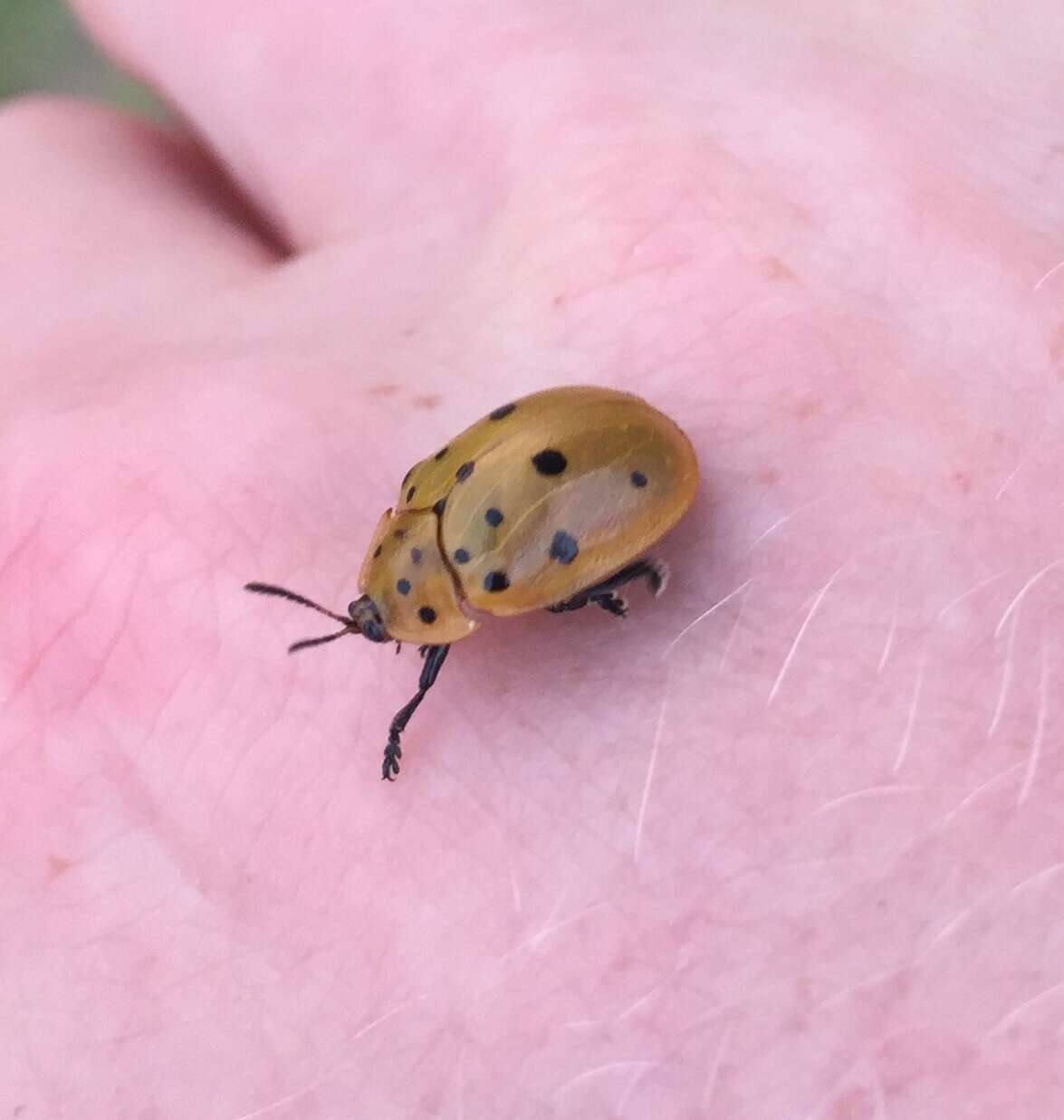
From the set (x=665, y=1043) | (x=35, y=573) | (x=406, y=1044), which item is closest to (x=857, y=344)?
(x=665, y=1043)

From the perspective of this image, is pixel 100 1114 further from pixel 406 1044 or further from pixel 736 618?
pixel 736 618

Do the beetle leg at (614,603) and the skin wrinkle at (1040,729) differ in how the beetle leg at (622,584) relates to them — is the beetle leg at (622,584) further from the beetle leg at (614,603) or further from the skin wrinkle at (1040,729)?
the skin wrinkle at (1040,729)

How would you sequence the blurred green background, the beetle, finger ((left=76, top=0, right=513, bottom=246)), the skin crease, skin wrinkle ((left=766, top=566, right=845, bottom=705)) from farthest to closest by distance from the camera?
the blurred green background, finger ((left=76, top=0, right=513, bottom=246)), the beetle, skin wrinkle ((left=766, top=566, right=845, bottom=705)), the skin crease

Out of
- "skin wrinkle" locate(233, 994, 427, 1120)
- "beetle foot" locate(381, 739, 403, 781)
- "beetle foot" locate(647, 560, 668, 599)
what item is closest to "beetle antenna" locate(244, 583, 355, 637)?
"beetle foot" locate(381, 739, 403, 781)

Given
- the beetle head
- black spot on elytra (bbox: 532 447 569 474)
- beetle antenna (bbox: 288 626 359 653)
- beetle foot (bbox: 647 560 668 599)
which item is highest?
black spot on elytra (bbox: 532 447 569 474)

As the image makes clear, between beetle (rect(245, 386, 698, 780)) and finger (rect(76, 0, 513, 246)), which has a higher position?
finger (rect(76, 0, 513, 246))

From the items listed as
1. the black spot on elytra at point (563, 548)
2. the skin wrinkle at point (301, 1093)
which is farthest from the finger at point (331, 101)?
the skin wrinkle at point (301, 1093)

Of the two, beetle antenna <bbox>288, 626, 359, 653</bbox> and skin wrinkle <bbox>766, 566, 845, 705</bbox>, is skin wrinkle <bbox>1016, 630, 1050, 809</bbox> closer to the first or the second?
skin wrinkle <bbox>766, 566, 845, 705</bbox>

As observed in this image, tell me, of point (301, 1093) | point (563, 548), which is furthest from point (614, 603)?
point (301, 1093)

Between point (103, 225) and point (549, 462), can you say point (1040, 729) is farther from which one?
point (103, 225)
